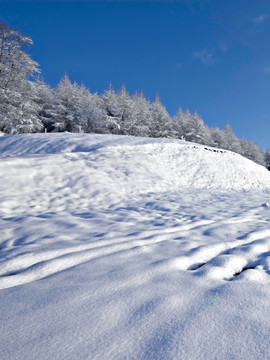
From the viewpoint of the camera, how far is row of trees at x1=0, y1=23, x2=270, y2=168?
14.7 meters

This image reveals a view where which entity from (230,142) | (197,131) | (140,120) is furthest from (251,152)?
(140,120)

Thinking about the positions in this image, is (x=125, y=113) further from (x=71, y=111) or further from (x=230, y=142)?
(x=230, y=142)

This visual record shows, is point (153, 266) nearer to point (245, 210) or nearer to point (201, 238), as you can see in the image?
point (201, 238)

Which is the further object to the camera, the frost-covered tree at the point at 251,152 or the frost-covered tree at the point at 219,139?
the frost-covered tree at the point at 251,152

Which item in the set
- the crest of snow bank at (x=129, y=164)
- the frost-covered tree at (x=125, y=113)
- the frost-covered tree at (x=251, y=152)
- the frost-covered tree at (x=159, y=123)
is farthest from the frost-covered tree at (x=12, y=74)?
the frost-covered tree at (x=251, y=152)

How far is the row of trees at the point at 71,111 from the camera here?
14.7 metres

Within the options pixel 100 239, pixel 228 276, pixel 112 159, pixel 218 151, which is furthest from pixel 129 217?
pixel 218 151

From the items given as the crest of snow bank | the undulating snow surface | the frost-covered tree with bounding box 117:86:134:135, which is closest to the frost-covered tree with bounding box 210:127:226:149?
the frost-covered tree with bounding box 117:86:134:135

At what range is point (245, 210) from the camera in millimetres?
5219

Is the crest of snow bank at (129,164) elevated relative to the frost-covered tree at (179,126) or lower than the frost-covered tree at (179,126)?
lower

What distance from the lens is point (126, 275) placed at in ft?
6.45

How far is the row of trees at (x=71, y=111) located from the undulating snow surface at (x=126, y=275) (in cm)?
1234

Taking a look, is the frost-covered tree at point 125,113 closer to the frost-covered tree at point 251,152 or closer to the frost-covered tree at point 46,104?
the frost-covered tree at point 46,104

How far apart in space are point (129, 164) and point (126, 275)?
649 cm
